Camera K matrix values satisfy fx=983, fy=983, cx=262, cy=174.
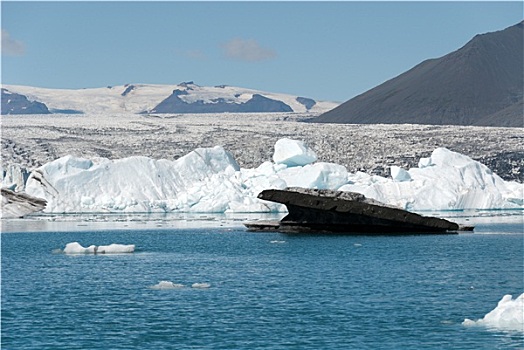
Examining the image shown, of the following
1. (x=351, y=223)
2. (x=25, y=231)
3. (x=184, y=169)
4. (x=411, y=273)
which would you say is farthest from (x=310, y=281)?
(x=184, y=169)

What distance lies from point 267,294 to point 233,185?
4201 centimetres

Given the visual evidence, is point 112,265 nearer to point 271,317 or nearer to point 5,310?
point 5,310

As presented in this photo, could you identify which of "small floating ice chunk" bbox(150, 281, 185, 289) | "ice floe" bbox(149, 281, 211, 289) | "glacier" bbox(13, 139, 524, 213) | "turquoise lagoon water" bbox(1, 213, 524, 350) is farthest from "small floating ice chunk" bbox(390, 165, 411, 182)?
"small floating ice chunk" bbox(150, 281, 185, 289)

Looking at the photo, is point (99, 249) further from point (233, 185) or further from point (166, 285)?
point (233, 185)

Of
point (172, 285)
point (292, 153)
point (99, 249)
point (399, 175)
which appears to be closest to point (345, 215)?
point (99, 249)

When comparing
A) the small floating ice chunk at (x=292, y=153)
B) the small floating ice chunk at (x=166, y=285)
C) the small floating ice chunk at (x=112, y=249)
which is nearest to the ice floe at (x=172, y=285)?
the small floating ice chunk at (x=166, y=285)

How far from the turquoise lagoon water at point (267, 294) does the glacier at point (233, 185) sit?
25123mm

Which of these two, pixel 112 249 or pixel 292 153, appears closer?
pixel 112 249

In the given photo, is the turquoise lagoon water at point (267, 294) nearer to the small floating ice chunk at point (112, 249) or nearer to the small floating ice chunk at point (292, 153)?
the small floating ice chunk at point (112, 249)

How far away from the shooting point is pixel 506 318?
61.2 ft

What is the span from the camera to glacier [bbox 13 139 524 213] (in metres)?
65.8

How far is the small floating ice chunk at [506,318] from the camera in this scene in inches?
722

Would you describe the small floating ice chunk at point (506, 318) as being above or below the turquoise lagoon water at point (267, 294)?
above

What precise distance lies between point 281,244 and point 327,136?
61866mm
